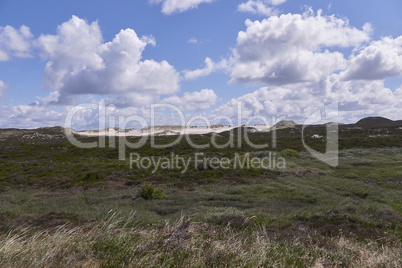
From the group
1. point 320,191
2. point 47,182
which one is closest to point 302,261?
point 320,191

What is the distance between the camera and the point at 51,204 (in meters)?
16.8

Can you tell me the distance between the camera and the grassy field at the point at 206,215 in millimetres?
4777

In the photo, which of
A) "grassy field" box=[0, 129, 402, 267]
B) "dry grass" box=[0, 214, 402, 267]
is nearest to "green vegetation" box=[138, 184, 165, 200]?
"grassy field" box=[0, 129, 402, 267]

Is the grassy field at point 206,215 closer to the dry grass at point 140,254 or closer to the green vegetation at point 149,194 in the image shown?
the dry grass at point 140,254

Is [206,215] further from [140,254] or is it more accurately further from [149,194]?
[140,254]

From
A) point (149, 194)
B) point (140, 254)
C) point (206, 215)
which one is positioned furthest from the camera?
point (149, 194)

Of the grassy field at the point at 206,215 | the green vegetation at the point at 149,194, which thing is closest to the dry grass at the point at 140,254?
the grassy field at the point at 206,215

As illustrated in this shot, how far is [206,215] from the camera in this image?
12.8 meters

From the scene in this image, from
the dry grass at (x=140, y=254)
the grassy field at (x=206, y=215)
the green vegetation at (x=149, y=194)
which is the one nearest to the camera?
the dry grass at (x=140, y=254)

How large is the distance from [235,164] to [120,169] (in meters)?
12.8

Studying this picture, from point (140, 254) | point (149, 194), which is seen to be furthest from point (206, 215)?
point (140, 254)

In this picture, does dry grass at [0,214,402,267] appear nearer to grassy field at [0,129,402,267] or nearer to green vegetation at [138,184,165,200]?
grassy field at [0,129,402,267]

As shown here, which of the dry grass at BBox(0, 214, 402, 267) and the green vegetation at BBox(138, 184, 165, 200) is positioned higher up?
the dry grass at BBox(0, 214, 402, 267)

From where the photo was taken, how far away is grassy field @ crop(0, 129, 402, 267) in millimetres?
4777
